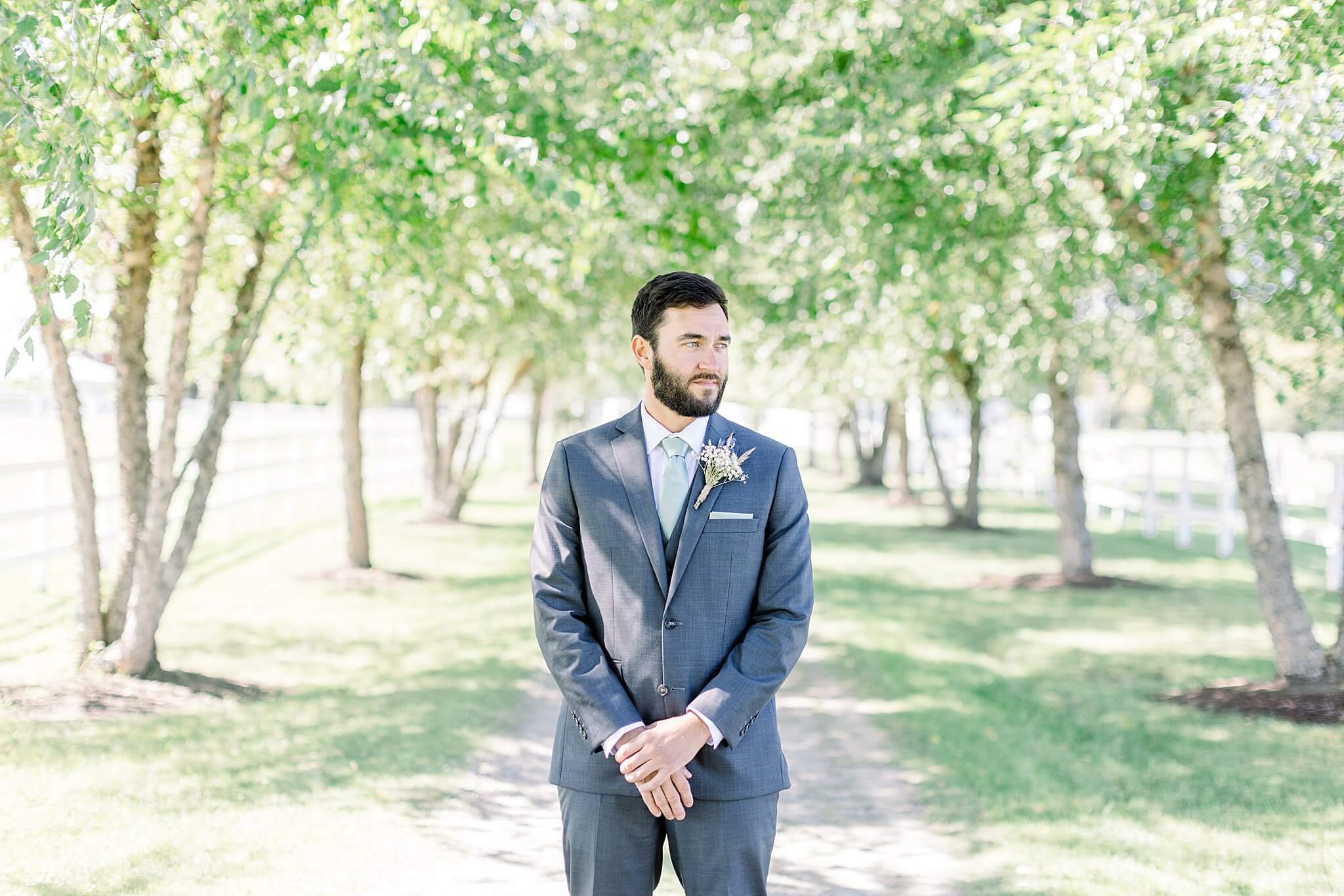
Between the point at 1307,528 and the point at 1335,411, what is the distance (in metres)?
4.89

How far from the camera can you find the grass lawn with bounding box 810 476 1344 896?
19.0ft

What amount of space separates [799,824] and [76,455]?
5706 millimetres

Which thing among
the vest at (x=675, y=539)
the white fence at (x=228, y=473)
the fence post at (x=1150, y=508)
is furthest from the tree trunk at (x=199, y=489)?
the fence post at (x=1150, y=508)

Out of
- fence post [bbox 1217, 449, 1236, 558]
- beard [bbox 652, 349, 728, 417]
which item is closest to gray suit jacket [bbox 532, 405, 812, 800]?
beard [bbox 652, 349, 728, 417]

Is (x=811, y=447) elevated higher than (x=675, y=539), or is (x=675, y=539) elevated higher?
(x=675, y=539)

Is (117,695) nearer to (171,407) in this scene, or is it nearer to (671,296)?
(171,407)

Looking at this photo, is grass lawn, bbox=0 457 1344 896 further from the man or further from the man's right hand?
the man's right hand

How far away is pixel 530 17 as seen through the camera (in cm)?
952

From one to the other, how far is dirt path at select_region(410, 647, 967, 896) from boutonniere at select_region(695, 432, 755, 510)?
2803mm

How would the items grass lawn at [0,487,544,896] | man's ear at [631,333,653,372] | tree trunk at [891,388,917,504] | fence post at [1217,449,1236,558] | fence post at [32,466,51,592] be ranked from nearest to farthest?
man's ear at [631,333,653,372], grass lawn at [0,487,544,896], fence post at [32,466,51,592], fence post at [1217,449,1236,558], tree trunk at [891,388,917,504]

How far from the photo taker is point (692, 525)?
323 cm

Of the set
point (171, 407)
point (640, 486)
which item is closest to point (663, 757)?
point (640, 486)

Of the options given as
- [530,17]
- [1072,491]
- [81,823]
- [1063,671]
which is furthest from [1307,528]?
[81,823]

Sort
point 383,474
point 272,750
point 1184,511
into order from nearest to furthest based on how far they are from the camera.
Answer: point 272,750 → point 1184,511 → point 383,474
